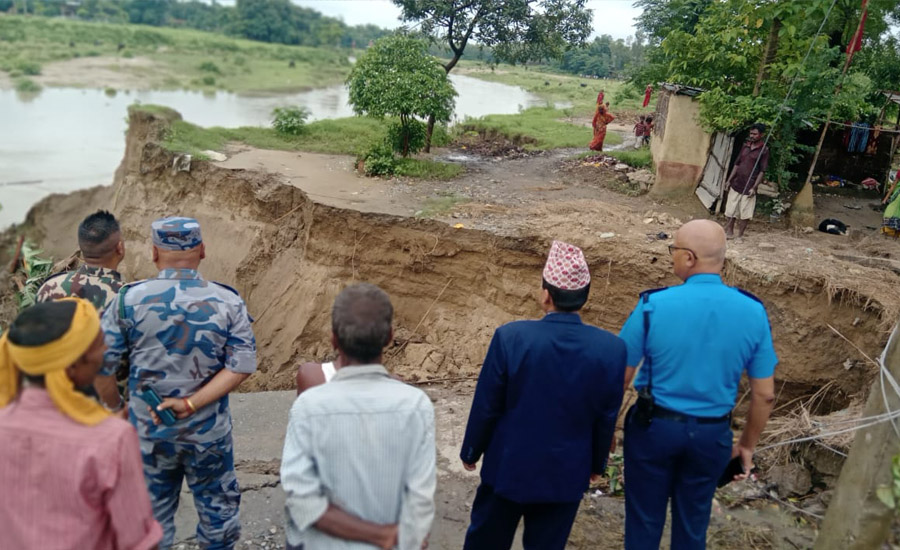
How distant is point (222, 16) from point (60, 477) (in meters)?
88.0

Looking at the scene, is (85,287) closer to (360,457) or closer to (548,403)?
(360,457)

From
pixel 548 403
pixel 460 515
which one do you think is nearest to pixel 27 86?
pixel 460 515

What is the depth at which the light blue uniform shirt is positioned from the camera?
→ 279cm

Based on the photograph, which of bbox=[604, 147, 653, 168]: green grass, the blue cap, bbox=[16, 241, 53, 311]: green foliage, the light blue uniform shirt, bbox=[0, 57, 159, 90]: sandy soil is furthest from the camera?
bbox=[0, 57, 159, 90]: sandy soil

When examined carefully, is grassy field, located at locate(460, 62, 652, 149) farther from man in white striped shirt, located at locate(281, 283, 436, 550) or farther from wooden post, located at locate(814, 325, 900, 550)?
man in white striped shirt, located at locate(281, 283, 436, 550)

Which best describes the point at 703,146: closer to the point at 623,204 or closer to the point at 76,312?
the point at 623,204

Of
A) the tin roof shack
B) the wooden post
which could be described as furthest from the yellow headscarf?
the tin roof shack

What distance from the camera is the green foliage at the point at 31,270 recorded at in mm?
10750

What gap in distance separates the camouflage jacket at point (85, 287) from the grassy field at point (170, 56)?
45.3 m

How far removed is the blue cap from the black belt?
2349 mm

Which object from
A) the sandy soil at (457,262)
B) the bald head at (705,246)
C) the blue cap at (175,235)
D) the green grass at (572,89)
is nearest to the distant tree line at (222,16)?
the green grass at (572,89)

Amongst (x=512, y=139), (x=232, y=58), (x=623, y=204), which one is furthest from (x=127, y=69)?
(x=623, y=204)

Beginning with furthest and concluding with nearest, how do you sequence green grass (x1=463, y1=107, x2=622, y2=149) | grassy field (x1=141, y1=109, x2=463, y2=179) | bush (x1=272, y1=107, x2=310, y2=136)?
green grass (x1=463, y1=107, x2=622, y2=149)
bush (x1=272, y1=107, x2=310, y2=136)
grassy field (x1=141, y1=109, x2=463, y2=179)

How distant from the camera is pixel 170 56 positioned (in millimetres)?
54406
